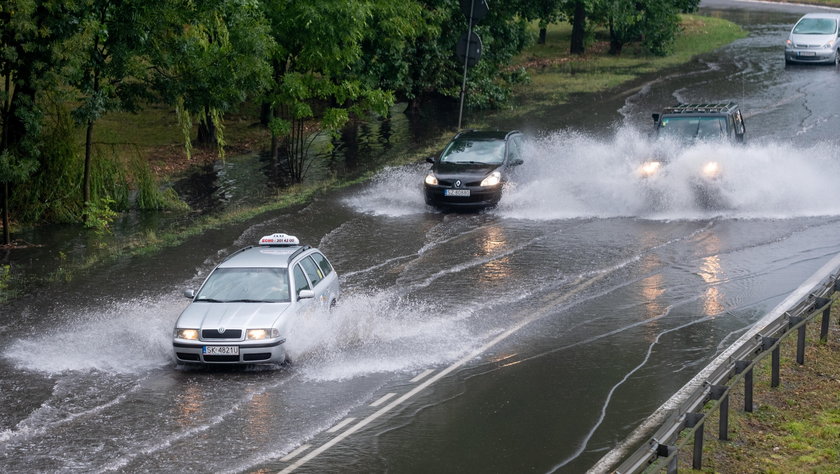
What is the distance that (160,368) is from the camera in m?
13.0

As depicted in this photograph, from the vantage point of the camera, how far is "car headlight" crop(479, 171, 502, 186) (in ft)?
72.1

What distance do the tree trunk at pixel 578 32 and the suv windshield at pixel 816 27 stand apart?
30.3 feet

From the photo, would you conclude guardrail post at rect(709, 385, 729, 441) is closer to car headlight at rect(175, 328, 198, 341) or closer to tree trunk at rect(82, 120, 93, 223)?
car headlight at rect(175, 328, 198, 341)

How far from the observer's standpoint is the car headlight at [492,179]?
21969 mm

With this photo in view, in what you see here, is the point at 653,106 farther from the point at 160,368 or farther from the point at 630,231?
the point at 160,368

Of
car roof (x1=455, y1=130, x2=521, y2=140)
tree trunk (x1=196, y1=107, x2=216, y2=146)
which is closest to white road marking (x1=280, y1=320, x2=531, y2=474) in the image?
car roof (x1=455, y1=130, x2=521, y2=140)

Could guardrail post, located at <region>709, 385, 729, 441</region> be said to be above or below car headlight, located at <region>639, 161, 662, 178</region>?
below

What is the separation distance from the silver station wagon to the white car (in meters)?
30.1

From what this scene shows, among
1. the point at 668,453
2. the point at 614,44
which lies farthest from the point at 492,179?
the point at 614,44

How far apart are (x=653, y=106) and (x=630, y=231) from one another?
14.8 metres

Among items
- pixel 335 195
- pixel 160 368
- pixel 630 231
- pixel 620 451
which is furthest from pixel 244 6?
pixel 620 451

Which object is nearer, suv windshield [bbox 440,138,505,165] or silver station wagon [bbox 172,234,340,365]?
silver station wagon [bbox 172,234,340,365]

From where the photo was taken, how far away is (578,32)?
46.6m

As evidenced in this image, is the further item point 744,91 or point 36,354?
point 744,91
